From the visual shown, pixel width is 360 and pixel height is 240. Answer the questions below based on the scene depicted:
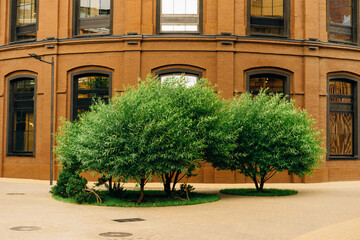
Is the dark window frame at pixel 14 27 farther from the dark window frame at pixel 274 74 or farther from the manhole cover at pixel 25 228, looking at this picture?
the manhole cover at pixel 25 228

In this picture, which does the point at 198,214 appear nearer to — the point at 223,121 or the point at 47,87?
the point at 223,121

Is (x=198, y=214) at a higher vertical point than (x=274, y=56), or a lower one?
lower

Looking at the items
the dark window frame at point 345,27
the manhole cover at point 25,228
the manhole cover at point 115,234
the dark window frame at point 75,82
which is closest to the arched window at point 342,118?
the dark window frame at point 345,27

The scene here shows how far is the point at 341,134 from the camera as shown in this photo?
1061 inches

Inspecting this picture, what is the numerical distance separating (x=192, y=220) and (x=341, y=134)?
17954 millimetres

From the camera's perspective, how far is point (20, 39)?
28.3 metres

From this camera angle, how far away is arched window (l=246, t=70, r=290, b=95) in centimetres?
2538

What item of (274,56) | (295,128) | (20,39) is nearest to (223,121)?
(295,128)

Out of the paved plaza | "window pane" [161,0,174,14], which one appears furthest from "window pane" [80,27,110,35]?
the paved plaza

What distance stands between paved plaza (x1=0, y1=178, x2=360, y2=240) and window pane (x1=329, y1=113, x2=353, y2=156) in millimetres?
10207

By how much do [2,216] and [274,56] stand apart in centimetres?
1776

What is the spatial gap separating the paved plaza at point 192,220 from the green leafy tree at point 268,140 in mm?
1754

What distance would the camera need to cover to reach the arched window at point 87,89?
84.9 feet

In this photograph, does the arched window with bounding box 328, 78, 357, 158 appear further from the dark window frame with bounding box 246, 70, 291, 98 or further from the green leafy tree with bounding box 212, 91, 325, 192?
the green leafy tree with bounding box 212, 91, 325, 192
